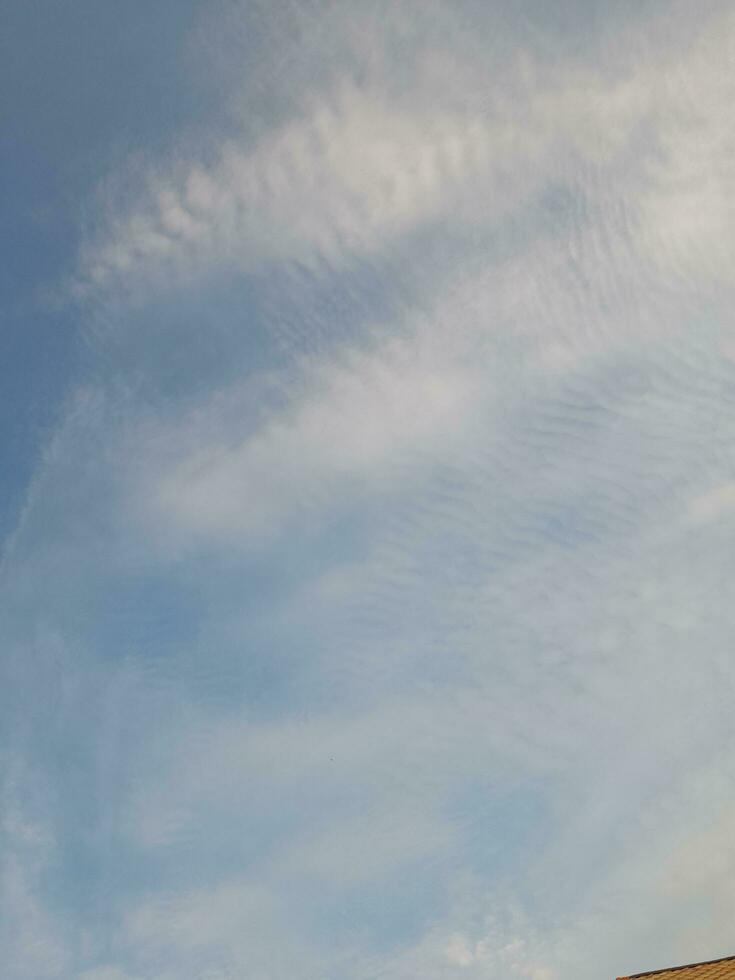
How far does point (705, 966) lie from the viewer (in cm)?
4303

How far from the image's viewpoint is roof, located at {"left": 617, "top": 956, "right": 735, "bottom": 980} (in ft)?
134

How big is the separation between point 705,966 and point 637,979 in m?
4.02

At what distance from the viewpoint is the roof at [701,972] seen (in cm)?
4078

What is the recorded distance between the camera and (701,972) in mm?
42125

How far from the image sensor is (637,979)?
44438 mm
